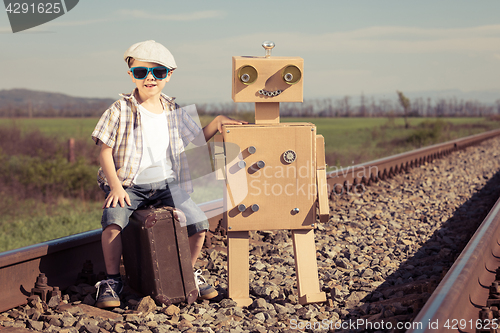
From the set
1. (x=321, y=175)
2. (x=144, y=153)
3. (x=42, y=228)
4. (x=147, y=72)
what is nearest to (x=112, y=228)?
(x=144, y=153)

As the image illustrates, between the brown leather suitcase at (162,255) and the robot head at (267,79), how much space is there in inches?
36.2

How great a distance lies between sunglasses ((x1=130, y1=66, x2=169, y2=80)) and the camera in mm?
3059

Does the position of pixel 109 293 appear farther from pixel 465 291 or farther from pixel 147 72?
pixel 465 291

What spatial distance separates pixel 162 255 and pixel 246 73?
4.19 feet

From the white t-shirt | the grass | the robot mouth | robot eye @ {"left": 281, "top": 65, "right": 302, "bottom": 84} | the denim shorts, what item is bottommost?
the grass

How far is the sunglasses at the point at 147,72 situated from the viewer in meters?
3.06

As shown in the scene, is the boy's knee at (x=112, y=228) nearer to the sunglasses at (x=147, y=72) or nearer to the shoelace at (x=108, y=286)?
the shoelace at (x=108, y=286)

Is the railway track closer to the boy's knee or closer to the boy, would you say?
the boy

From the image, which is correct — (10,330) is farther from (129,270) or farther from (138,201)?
(138,201)

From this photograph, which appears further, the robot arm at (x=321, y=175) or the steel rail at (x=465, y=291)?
the robot arm at (x=321, y=175)

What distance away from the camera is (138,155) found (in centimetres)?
317

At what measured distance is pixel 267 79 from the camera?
3.17 metres

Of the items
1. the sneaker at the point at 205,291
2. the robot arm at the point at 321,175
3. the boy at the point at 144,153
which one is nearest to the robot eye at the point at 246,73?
the boy at the point at 144,153

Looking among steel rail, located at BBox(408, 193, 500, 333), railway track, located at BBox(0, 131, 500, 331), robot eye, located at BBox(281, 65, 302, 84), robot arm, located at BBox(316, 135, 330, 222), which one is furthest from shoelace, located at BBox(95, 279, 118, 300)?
steel rail, located at BBox(408, 193, 500, 333)
